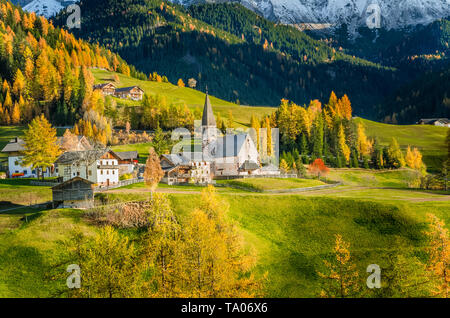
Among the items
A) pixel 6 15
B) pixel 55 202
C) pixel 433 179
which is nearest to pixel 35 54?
pixel 6 15

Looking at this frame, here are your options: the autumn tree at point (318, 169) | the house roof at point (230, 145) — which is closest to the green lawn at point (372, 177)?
the autumn tree at point (318, 169)

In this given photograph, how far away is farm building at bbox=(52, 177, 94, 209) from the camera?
174 ft

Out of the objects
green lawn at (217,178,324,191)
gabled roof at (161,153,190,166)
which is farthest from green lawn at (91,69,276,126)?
green lawn at (217,178,324,191)

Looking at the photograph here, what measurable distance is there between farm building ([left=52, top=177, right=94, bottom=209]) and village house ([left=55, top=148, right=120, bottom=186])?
15.6 m

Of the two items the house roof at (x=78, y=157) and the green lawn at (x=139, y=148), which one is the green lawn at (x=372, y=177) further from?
the house roof at (x=78, y=157)

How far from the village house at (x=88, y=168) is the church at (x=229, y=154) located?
22939mm

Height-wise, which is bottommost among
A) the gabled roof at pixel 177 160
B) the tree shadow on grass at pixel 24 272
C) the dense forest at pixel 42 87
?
the tree shadow on grass at pixel 24 272

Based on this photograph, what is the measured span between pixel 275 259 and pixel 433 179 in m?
62.6

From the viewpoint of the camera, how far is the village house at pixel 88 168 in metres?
70.6

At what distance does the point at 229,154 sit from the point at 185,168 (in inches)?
481

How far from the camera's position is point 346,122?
119875mm

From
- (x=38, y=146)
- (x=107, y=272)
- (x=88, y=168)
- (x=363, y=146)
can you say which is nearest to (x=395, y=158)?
(x=363, y=146)

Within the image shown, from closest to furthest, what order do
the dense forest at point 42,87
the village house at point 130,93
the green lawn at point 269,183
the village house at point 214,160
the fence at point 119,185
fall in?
1. the fence at point 119,185
2. the green lawn at point 269,183
3. the village house at point 214,160
4. the dense forest at point 42,87
5. the village house at point 130,93

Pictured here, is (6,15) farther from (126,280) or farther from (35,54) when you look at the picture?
(126,280)
